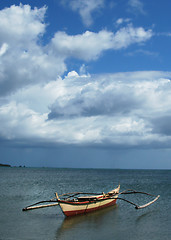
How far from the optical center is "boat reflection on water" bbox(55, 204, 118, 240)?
16.4 metres

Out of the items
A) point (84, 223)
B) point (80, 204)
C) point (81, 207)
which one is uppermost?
point (80, 204)

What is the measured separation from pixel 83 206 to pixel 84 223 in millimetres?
2834

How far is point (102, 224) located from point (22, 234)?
6.23 m

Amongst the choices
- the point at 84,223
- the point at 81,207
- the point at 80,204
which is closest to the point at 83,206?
the point at 81,207

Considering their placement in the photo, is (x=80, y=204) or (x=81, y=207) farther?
(x=81, y=207)

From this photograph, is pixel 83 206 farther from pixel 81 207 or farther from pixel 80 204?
pixel 80 204

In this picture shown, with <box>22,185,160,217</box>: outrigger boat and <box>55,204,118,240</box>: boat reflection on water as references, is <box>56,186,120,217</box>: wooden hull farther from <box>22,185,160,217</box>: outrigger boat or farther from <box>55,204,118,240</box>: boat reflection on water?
<box>55,204,118,240</box>: boat reflection on water

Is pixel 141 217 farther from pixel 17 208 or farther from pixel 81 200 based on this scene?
pixel 17 208

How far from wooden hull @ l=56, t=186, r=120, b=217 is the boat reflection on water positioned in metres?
0.41

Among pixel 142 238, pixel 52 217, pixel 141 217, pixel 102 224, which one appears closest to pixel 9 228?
pixel 52 217

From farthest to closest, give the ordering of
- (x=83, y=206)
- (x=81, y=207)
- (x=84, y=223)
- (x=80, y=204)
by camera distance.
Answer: (x=83, y=206), (x=81, y=207), (x=80, y=204), (x=84, y=223)

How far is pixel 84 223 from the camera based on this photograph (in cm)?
1909

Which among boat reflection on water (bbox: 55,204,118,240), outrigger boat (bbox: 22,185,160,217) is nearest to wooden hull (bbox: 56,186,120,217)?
outrigger boat (bbox: 22,185,160,217)

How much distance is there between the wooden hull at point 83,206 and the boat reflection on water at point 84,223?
0.41 metres
